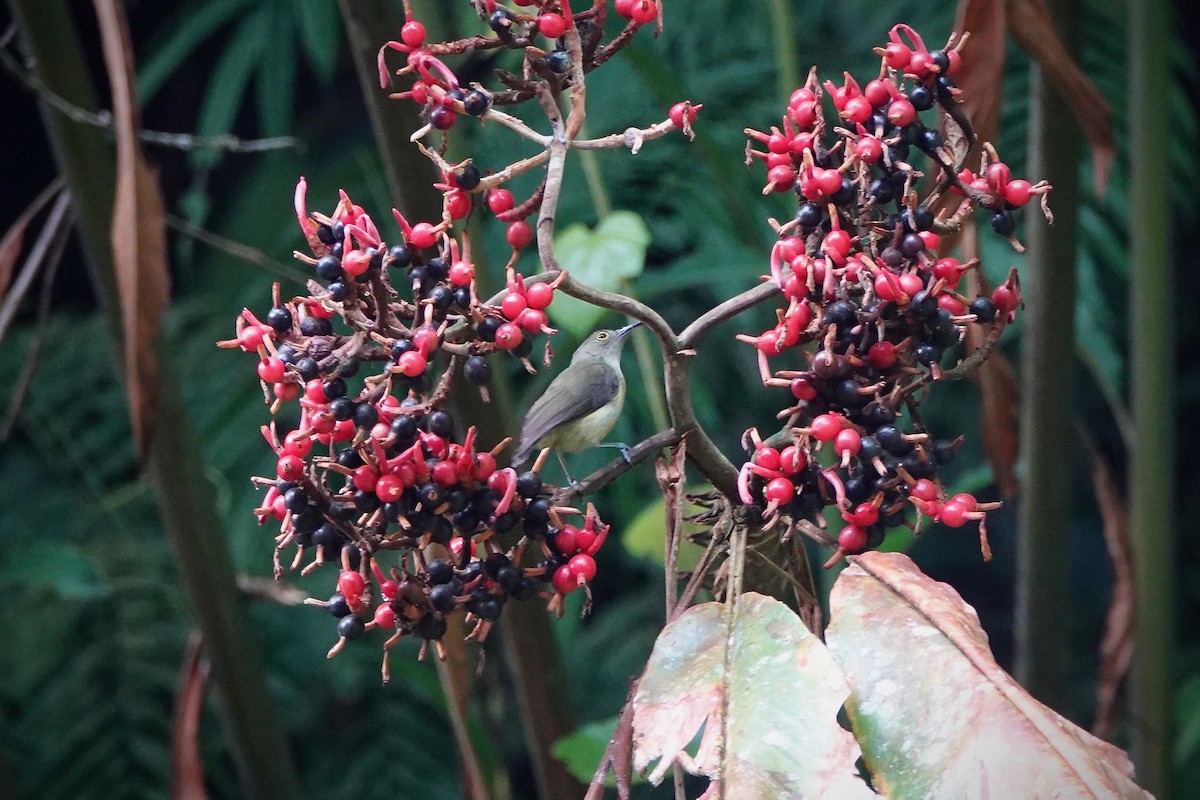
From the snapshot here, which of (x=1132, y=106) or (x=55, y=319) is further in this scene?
(x=55, y=319)

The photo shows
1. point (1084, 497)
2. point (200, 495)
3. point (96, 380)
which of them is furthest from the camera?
point (1084, 497)

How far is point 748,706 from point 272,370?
251 millimetres

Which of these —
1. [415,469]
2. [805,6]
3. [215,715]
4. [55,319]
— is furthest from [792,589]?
[55,319]

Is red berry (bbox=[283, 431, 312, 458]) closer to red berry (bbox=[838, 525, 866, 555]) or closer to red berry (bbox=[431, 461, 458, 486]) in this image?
red berry (bbox=[431, 461, 458, 486])

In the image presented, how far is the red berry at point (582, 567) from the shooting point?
530mm

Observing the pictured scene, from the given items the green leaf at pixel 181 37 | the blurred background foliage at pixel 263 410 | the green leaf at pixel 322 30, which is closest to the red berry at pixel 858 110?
the blurred background foliage at pixel 263 410

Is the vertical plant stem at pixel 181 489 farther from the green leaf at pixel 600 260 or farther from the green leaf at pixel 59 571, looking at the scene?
the green leaf at pixel 600 260

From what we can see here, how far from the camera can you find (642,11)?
1.82ft

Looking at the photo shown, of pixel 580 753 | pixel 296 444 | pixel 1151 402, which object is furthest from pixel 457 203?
pixel 1151 402

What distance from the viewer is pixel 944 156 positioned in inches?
21.2

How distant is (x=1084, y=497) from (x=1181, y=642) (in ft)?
0.97

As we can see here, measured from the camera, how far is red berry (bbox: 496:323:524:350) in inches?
19.5

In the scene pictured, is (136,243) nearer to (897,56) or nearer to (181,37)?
(897,56)

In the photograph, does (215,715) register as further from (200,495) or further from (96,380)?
(200,495)
